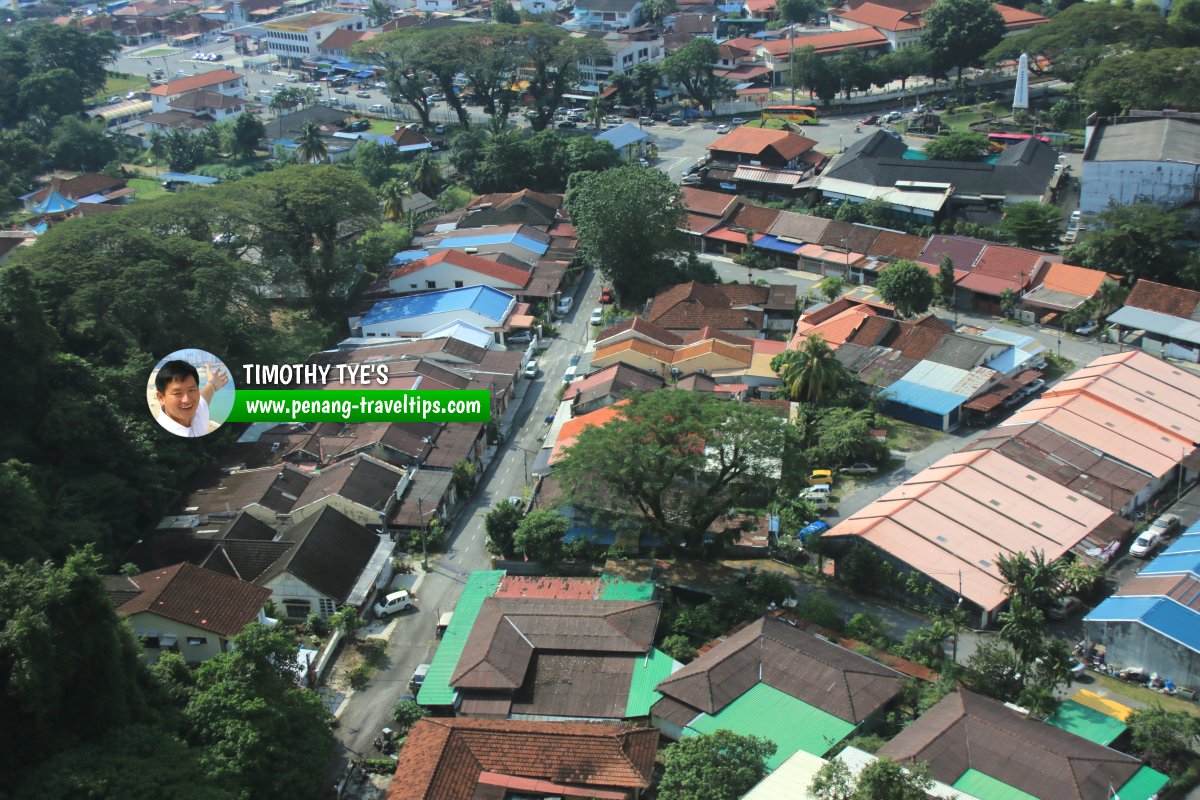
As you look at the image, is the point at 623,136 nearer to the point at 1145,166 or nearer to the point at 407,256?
the point at 407,256

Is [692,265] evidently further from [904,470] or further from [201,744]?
[201,744]

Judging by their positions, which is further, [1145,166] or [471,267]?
[471,267]

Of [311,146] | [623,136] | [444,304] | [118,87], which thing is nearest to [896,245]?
[444,304]

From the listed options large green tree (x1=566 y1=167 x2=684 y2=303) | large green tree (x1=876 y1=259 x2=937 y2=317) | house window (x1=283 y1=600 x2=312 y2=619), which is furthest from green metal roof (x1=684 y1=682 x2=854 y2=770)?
large green tree (x1=566 y1=167 x2=684 y2=303)

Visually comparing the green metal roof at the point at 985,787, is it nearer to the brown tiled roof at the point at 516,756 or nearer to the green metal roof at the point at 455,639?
the brown tiled roof at the point at 516,756

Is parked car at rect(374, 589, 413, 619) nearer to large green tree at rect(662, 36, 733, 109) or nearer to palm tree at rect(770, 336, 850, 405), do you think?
palm tree at rect(770, 336, 850, 405)

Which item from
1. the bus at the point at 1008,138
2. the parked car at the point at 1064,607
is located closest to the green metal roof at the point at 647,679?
the parked car at the point at 1064,607
